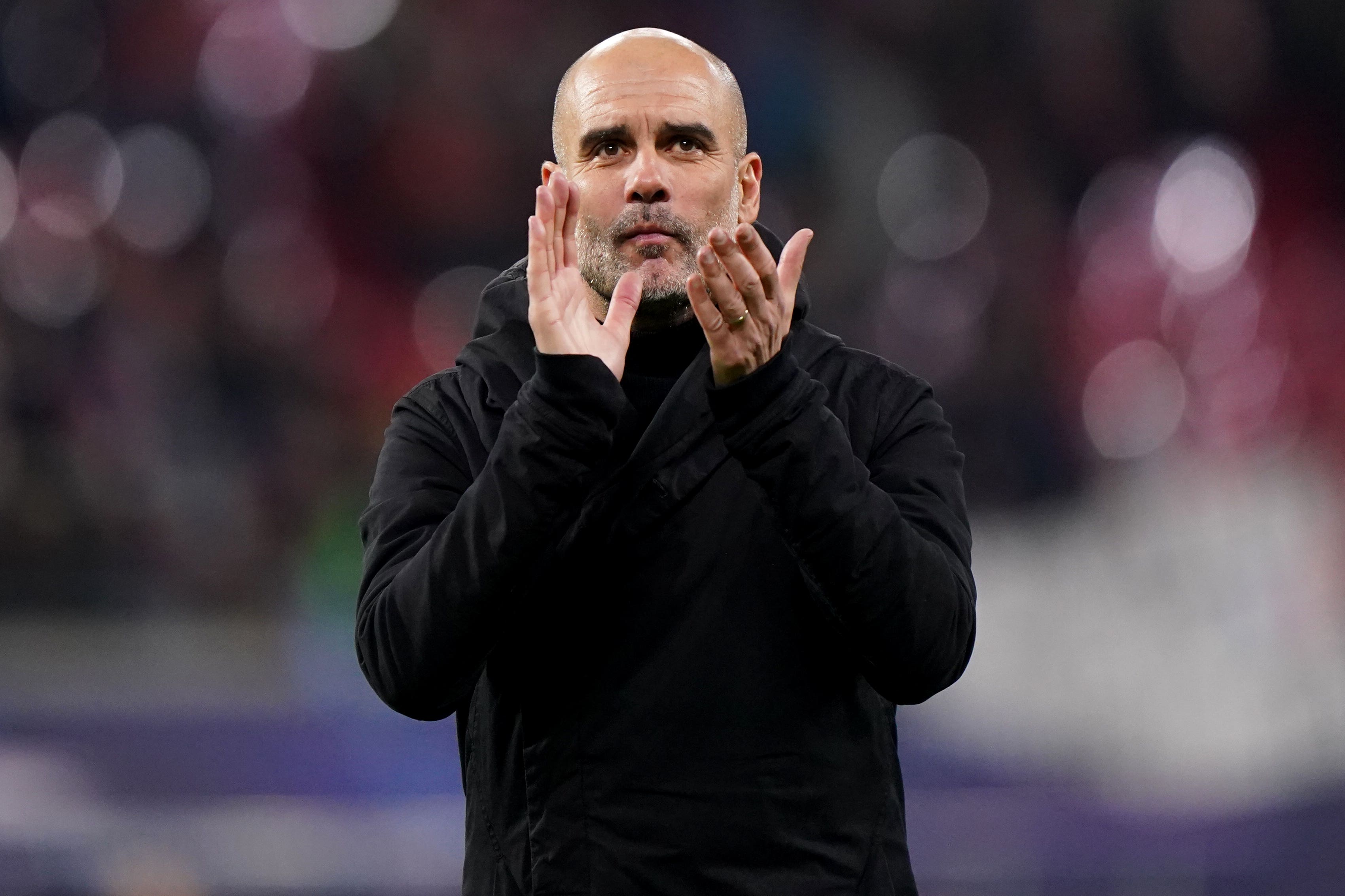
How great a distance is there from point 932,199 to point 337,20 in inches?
106

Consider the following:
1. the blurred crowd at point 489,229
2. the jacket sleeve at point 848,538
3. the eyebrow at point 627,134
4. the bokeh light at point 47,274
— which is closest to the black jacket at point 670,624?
the jacket sleeve at point 848,538

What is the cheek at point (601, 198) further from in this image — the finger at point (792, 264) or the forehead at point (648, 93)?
the finger at point (792, 264)

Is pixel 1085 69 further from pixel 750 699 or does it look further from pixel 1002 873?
pixel 750 699

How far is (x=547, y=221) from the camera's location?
138cm

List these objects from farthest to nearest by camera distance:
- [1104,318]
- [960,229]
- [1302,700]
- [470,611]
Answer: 1. [960,229]
2. [1104,318]
3. [1302,700]
4. [470,611]

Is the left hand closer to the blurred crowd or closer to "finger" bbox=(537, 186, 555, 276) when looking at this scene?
"finger" bbox=(537, 186, 555, 276)

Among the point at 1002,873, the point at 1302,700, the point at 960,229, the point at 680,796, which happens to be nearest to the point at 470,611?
the point at 680,796

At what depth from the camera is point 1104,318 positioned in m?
5.34

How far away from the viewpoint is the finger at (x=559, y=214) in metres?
1.38

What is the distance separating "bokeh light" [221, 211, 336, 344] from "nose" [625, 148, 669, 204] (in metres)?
4.27

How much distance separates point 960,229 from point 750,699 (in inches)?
180

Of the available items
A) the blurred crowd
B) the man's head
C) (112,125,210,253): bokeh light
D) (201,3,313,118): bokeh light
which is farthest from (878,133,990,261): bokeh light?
the man's head

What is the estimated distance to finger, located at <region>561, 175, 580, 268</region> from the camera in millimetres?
1390

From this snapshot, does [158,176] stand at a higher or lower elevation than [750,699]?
higher
